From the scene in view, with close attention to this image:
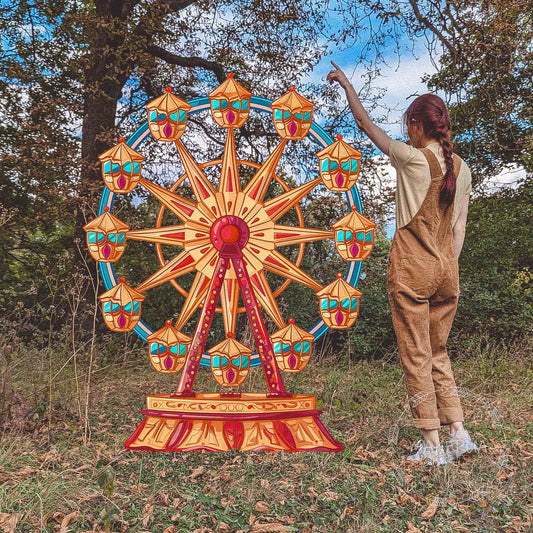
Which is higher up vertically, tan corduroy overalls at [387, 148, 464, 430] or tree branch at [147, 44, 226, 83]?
tree branch at [147, 44, 226, 83]

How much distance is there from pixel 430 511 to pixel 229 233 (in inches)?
79.6

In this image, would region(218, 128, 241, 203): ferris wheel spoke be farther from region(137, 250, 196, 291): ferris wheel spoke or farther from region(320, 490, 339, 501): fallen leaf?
region(320, 490, 339, 501): fallen leaf

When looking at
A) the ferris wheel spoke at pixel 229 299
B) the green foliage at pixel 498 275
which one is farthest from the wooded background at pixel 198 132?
the ferris wheel spoke at pixel 229 299

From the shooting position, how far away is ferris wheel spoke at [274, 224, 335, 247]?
3969mm

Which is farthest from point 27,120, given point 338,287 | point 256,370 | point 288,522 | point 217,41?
point 288,522

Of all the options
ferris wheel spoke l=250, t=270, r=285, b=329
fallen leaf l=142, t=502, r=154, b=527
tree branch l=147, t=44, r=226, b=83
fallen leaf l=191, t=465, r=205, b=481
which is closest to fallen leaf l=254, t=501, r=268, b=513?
fallen leaf l=142, t=502, r=154, b=527

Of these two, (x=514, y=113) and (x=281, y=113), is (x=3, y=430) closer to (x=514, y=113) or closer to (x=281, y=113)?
(x=281, y=113)

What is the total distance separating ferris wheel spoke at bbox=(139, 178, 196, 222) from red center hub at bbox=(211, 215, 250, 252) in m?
0.20

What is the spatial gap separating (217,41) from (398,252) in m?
5.67

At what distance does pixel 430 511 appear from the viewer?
2729mm

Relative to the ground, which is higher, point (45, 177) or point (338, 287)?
point (45, 177)

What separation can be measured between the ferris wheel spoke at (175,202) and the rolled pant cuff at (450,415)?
79.1 inches

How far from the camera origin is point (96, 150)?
23.2 ft

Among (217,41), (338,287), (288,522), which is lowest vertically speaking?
(288,522)
